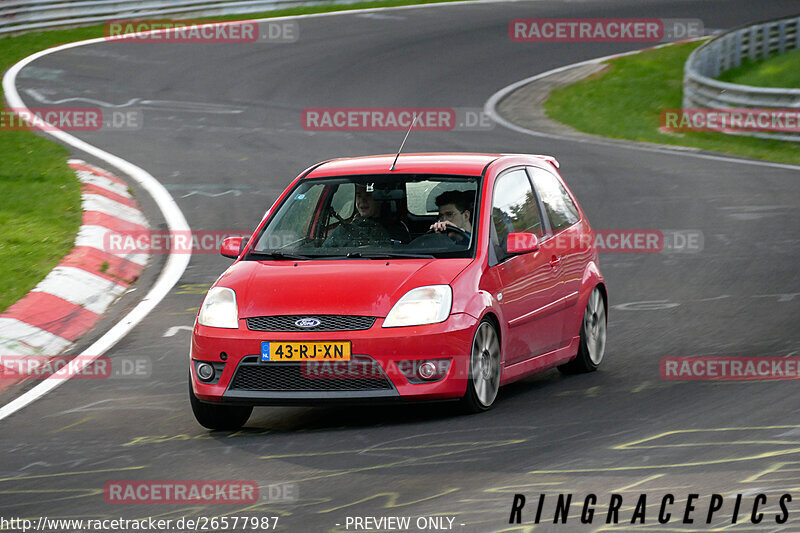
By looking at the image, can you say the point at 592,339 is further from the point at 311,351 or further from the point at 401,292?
the point at 311,351

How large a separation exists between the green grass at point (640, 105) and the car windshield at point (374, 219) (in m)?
13.5

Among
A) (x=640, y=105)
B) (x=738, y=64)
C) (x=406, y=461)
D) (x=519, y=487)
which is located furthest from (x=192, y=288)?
(x=738, y=64)

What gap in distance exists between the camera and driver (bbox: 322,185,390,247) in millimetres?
8680

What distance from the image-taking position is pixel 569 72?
30.1 meters

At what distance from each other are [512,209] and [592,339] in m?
1.25

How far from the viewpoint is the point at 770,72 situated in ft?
92.1

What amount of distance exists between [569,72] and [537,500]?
24664mm

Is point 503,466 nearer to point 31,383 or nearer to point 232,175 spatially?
point 31,383

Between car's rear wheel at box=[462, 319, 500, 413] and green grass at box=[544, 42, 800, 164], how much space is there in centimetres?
→ 1408

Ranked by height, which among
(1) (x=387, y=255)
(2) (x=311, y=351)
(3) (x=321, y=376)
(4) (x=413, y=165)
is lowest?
(3) (x=321, y=376)

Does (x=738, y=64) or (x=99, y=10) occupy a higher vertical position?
(x=99, y=10)

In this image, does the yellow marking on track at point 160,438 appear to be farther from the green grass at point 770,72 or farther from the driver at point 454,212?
the green grass at point 770,72

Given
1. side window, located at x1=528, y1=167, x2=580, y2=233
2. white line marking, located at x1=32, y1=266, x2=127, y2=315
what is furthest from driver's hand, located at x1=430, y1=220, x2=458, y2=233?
white line marking, located at x1=32, y1=266, x2=127, y2=315

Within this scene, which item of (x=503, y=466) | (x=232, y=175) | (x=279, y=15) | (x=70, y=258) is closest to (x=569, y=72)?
(x=279, y=15)
